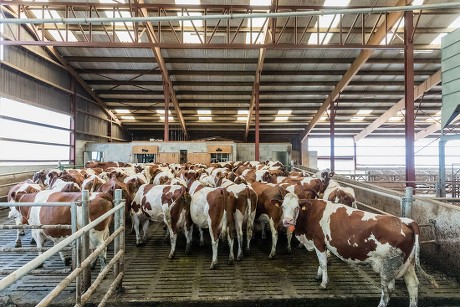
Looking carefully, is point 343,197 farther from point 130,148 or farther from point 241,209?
point 130,148

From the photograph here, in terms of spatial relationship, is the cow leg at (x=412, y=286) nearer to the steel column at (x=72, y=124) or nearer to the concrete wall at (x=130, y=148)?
the concrete wall at (x=130, y=148)

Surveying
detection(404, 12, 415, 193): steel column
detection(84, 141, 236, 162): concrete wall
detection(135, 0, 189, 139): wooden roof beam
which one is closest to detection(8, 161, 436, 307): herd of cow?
detection(404, 12, 415, 193): steel column

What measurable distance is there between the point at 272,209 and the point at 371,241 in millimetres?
2300

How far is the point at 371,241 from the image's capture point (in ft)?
12.3

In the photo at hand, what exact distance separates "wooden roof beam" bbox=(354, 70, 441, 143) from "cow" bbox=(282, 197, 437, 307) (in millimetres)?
17602

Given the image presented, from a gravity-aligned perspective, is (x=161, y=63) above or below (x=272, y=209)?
above

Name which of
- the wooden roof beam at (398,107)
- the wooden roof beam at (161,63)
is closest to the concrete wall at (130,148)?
the wooden roof beam at (161,63)

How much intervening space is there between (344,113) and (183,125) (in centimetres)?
1288

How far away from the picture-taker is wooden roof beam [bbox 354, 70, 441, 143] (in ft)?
60.0

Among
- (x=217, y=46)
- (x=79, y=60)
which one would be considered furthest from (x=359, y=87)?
(x=79, y=60)

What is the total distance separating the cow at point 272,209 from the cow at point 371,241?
979 mm

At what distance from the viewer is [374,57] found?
16906 millimetres

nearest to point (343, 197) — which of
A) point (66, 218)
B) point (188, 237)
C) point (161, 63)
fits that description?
point (188, 237)

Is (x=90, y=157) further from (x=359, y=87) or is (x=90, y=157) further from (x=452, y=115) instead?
(x=452, y=115)
